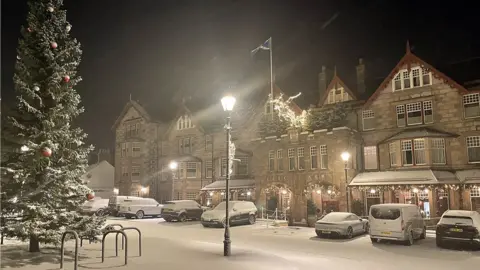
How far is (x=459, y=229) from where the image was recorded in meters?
17.8

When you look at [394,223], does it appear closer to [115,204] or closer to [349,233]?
[349,233]

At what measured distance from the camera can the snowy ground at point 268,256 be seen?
43.2 feet

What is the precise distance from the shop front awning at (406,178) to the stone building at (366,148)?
0.23 feet

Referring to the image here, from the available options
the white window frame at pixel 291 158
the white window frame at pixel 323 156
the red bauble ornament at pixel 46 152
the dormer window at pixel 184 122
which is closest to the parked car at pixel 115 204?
the dormer window at pixel 184 122

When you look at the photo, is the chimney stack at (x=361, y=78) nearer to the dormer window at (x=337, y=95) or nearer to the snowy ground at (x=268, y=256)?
the dormer window at (x=337, y=95)

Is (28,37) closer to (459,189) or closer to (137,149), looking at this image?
(459,189)

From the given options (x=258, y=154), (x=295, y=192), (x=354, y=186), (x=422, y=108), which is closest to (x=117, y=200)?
(x=258, y=154)

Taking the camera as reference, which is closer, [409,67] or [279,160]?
[409,67]

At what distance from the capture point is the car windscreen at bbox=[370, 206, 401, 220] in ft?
63.2

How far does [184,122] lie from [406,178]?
27879 mm

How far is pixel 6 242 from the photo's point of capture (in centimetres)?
1833

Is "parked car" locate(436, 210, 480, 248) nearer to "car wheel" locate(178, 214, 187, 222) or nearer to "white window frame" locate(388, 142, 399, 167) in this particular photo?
"white window frame" locate(388, 142, 399, 167)

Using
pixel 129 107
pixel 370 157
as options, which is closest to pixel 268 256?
pixel 370 157

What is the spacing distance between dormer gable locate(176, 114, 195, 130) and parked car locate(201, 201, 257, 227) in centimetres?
1907
